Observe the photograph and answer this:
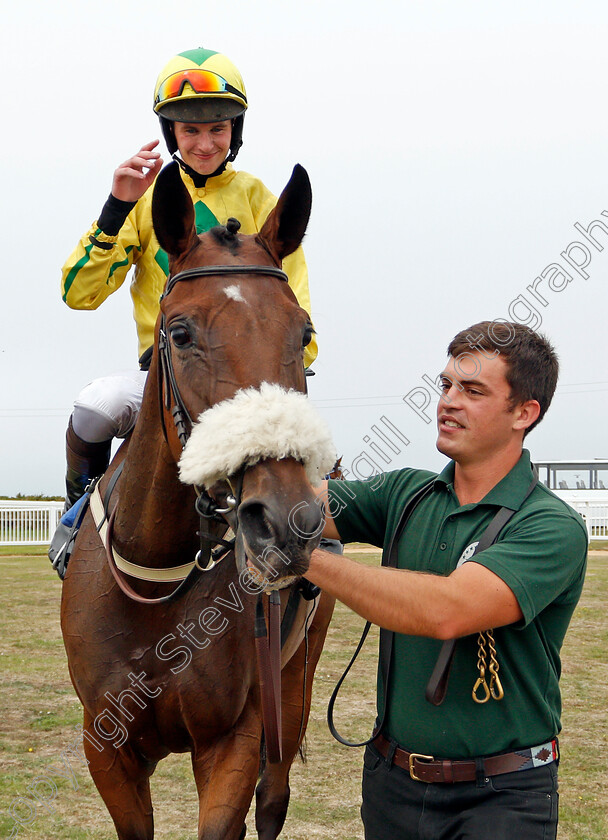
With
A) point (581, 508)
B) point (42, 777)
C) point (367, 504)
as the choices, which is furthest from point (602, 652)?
point (581, 508)

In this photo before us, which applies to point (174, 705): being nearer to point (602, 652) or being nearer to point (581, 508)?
point (602, 652)

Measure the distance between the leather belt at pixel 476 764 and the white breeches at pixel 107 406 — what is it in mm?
1691

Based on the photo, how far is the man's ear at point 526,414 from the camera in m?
2.62

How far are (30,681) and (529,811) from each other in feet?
21.3

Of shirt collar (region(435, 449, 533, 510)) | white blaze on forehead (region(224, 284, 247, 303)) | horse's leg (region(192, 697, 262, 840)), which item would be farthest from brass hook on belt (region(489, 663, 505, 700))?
white blaze on forehead (region(224, 284, 247, 303))

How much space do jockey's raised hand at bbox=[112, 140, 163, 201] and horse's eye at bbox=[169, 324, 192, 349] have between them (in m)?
0.81

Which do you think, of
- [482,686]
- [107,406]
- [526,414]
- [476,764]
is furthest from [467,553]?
[107,406]

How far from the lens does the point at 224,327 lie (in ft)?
7.23

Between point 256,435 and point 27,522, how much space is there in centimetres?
2075

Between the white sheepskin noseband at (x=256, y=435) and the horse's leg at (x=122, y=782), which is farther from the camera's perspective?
the horse's leg at (x=122, y=782)

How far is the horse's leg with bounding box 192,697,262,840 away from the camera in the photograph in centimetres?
279

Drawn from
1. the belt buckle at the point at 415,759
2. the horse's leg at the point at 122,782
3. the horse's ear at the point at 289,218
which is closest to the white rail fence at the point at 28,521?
the horse's leg at the point at 122,782

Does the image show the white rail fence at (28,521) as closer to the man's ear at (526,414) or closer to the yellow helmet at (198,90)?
the yellow helmet at (198,90)

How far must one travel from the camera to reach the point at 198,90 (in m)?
3.26
